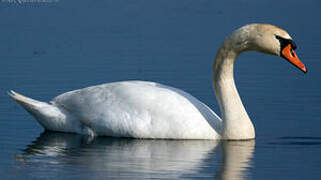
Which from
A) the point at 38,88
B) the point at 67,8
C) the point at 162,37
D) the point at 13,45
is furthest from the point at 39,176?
the point at 67,8

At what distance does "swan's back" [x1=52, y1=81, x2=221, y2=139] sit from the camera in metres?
11.4

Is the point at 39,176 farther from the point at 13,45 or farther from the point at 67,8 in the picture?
the point at 67,8

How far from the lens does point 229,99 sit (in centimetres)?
1183

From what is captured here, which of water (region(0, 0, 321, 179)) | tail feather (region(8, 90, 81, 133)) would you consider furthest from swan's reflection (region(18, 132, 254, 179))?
tail feather (region(8, 90, 81, 133))

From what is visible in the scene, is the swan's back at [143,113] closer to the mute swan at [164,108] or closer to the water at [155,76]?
the mute swan at [164,108]

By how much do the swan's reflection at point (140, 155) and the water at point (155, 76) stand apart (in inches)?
0.5

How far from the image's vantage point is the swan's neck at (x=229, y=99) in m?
11.6

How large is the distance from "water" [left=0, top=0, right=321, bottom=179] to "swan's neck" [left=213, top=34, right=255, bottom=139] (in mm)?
172

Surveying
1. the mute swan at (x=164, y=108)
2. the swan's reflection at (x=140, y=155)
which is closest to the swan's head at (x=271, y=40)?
the mute swan at (x=164, y=108)


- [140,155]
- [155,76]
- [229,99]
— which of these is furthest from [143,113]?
[155,76]

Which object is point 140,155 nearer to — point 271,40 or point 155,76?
point 271,40

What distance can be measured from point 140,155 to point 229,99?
1835mm

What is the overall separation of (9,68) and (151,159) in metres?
6.61

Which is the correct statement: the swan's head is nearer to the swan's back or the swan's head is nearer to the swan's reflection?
the swan's back
